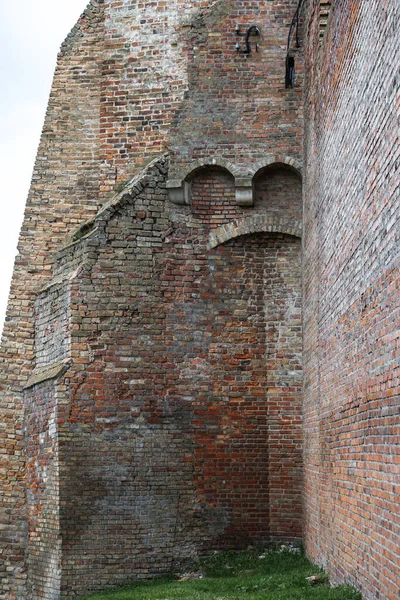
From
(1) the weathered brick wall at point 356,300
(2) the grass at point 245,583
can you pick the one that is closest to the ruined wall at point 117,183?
(2) the grass at point 245,583

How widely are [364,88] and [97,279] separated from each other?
5.18 m

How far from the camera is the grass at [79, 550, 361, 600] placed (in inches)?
293

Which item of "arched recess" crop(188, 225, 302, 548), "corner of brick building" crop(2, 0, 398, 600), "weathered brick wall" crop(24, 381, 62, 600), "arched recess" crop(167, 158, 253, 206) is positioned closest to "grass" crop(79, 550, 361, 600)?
"corner of brick building" crop(2, 0, 398, 600)

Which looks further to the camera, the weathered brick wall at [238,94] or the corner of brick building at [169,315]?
the weathered brick wall at [238,94]

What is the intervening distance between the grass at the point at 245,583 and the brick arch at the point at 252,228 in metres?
3.94

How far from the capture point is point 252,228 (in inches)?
432

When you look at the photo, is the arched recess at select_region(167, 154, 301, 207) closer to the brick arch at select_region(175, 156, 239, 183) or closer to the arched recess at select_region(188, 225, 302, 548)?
the brick arch at select_region(175, 156, 239, 183)

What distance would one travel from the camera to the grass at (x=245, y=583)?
7453mm

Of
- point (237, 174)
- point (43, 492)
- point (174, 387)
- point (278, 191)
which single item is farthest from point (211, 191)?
point (43, 492)

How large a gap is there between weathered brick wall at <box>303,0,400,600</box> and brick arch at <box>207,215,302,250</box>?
1.29 metres

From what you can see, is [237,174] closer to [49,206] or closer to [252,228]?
[252,228]

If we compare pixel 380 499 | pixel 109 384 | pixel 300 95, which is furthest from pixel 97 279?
pixel 380 499

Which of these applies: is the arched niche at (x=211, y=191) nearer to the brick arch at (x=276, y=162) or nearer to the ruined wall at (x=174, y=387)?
the ruined wall at (x=174, y=387)

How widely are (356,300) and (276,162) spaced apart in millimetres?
4758
